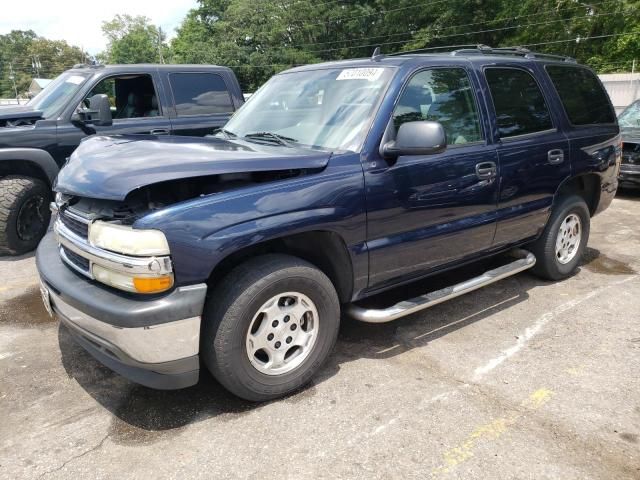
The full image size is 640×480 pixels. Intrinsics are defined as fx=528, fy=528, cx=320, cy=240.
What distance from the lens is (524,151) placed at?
4.07 metres

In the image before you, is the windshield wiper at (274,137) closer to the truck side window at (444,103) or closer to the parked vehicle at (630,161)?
the truck side window at (444,103)

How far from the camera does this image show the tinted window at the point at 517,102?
400 centimetres

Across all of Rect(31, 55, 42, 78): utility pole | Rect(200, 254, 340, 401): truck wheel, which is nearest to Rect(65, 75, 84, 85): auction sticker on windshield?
Rect(200, 254, 340, 401): truck wheel

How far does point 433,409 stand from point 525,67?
2976 millimetres

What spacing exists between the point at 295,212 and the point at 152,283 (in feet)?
2.69

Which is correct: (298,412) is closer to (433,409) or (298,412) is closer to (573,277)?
(433,409)

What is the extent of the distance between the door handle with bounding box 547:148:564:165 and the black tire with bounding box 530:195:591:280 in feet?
1.42

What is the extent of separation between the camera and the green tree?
83.4 metres

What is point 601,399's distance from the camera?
9.92 feet

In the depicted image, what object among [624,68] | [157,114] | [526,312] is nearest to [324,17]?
[624,68]

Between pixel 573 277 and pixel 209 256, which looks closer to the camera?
pixel 209 256

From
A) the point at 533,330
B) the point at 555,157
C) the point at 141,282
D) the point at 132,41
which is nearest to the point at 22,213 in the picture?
the point at 141,282

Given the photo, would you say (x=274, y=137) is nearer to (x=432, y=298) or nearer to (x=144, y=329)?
(x=432, y=298)

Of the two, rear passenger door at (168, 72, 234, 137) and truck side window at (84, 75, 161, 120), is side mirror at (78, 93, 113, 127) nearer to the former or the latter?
truck side window at (84, 75, 161, 120)
